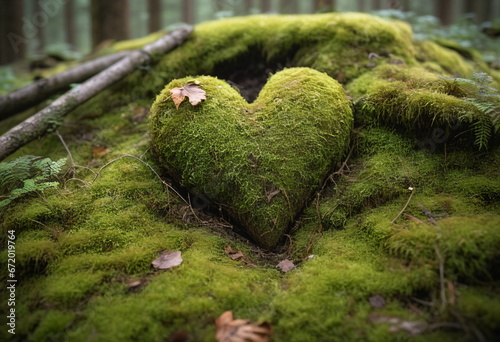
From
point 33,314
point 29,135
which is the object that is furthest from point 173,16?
point 33,314

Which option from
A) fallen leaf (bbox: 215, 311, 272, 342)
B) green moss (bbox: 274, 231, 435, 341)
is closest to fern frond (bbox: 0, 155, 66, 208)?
fallen leaf (bbox: 215, 311, 272, 342)

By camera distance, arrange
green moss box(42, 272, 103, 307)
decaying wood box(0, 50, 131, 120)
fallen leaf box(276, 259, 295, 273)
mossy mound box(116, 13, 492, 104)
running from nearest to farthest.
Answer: green moss box(42, 272, 103, 307) → fallen leaf box(276, 259, 295, 273) → decaying wood box(0, 50, 131, 120) → mossy mound box(116, 13, 492, 104)

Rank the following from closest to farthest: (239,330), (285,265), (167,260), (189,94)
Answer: (239,330), (167,260), (285,265), (189,94)

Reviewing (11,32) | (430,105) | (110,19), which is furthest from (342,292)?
(11,32)

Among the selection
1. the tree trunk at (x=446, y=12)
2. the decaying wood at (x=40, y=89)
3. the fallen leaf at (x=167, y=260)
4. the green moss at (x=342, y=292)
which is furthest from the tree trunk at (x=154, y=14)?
the green moss at (x=342, y=292)

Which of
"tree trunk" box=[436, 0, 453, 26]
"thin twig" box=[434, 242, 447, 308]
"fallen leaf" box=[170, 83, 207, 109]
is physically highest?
"tree trunk" box=[436, 0, 453, 26]

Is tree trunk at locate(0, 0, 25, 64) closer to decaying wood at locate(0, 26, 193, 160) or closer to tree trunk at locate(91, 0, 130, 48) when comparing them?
tree trunk at locate(91, 0, 130, 48)

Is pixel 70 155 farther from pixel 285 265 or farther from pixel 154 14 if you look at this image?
pixel 154 14
